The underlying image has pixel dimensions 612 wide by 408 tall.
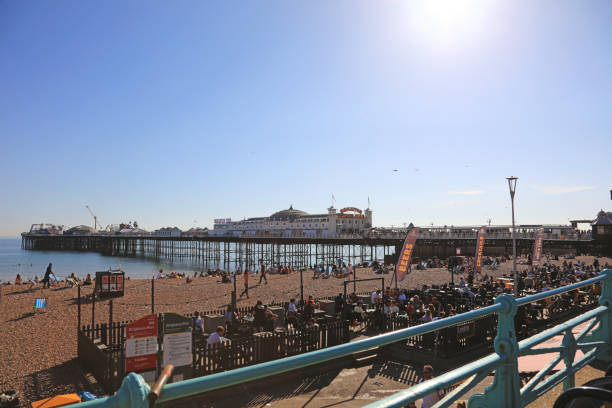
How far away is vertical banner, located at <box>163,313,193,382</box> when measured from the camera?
7207 millimetres

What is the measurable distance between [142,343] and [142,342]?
21 mm

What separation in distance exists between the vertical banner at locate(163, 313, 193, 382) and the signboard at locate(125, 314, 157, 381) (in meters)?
0.25

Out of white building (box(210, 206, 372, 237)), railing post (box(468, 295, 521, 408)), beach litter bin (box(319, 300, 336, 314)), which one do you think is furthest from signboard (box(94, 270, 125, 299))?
white building (box(210, 206, 372, 237))

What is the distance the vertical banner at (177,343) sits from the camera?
7207 millimetres

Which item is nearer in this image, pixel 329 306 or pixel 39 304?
pixel 329 306

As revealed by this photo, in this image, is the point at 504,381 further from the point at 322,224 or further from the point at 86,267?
the point at 322,224

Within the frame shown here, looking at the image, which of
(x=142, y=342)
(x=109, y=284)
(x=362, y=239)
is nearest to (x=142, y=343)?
(x=142, y=342)

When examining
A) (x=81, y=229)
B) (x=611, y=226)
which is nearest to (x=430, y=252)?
(x=611, y=226)

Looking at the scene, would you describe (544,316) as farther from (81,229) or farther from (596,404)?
(81,229)

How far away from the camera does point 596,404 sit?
67.4 inches

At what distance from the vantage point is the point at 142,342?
709 cm

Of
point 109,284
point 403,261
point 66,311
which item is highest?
point 403,261

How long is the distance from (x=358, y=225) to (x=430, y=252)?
44155 millimetres

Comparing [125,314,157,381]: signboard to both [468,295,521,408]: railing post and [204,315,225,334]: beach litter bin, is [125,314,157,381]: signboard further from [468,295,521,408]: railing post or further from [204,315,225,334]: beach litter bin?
[468,295,521,408]: railing post
